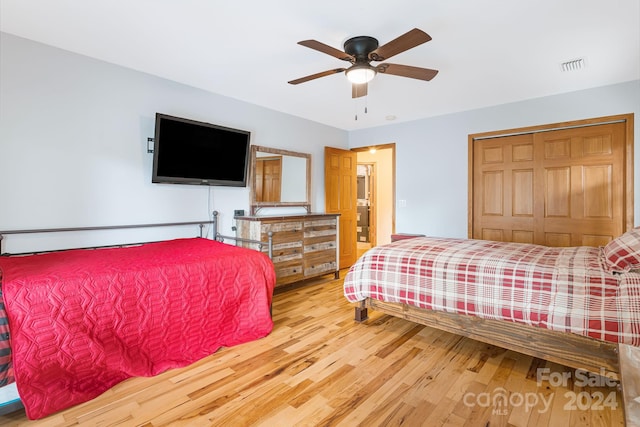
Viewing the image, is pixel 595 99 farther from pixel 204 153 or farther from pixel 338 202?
pixel 204 153

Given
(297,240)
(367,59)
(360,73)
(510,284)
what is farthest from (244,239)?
(510,284)

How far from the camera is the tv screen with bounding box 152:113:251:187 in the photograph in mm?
2930

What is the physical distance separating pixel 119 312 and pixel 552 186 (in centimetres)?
443

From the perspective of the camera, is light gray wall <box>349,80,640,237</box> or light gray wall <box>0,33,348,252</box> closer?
light gray wall <box>0,33,348,252</box>

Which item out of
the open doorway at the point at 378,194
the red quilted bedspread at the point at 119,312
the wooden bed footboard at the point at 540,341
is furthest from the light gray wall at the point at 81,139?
the open doorway at the point at 378,194

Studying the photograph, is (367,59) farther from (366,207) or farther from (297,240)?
(366,207)

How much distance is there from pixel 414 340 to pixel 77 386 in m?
2.28

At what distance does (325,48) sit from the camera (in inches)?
82.4

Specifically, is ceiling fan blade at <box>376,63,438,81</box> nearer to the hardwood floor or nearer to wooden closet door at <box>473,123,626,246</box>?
the hardwood floor

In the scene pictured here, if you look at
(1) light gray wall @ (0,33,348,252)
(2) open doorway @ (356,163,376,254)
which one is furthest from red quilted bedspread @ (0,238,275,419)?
(2) open doorway @ (356,163,376,254)

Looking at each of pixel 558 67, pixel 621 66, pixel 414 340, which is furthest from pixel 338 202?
pixel 621 66

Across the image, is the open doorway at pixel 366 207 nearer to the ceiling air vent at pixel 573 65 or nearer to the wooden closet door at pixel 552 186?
the wooden closet door at pixel 552 186

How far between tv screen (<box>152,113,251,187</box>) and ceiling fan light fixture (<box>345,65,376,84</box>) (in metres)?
1.61

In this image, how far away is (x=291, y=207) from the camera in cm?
441
